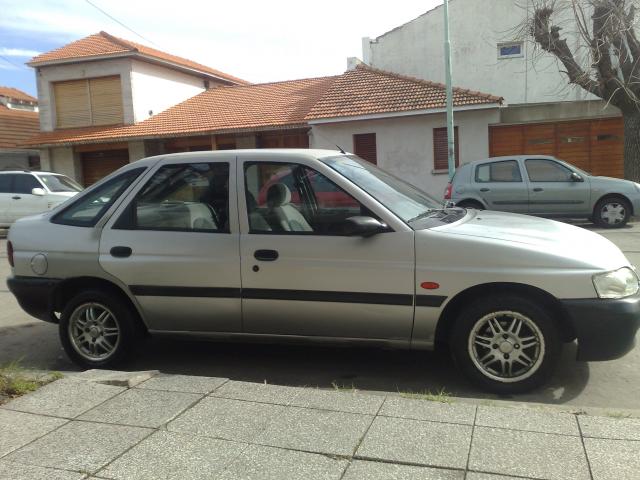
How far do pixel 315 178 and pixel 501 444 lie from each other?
2229 millimetres

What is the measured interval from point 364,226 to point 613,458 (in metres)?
1.92

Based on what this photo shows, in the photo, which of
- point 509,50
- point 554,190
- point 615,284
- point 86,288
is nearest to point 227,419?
point 86,288

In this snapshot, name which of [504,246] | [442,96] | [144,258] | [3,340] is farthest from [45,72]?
[504,246]

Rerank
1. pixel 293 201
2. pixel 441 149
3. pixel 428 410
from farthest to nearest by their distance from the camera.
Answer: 1. pixel 441 149
2. pixel 293 201
3. pixel 428 410

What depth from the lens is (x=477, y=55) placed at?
24.2 metres

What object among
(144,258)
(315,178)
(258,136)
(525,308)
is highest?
(258,136)

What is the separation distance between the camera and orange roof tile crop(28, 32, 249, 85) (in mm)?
22812

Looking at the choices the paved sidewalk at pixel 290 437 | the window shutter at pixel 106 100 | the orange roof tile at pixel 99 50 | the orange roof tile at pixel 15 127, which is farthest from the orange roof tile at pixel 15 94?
the paved sidewalk at pixel 290 437

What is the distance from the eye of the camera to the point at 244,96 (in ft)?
81.9

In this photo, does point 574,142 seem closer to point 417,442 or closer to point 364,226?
point 364,226

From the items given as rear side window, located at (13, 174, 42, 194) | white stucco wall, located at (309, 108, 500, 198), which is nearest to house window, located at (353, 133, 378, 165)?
white stucco wall, located at (309, 108, 500, 198)

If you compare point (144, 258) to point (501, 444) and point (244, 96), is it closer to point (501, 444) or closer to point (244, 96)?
point (501, 444)

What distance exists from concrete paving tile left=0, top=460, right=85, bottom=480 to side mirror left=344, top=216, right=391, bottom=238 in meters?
2.13

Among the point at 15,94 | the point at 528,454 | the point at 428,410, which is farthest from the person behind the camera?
the point at 15,94
